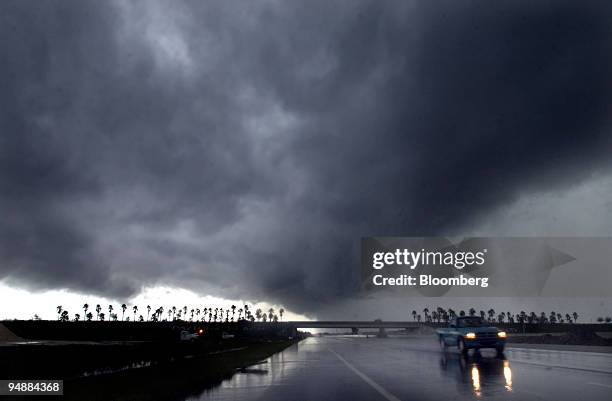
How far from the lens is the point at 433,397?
44.7 ft

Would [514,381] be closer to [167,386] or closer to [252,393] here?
[252,393]

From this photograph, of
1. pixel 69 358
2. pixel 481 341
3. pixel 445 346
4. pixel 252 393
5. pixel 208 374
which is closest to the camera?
pixel 252 393

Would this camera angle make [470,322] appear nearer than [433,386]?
No

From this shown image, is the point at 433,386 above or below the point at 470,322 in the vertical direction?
below

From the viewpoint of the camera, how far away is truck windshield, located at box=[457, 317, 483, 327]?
32.4 m

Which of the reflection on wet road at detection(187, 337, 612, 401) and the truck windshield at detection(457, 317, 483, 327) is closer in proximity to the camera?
the reflection on wet road at detection(187, 337, 612, 401)

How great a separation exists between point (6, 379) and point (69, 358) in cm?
626

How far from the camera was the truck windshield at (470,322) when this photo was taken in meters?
32.4

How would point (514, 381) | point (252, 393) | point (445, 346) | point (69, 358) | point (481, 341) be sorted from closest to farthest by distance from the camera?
1. point (252, 393)
2. point (514, 381)
3. point (69, 358)
4. point (481, 341)
5. point (445, 346)

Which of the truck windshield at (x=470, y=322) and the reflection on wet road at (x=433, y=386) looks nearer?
the reflection on wet road at (x=433, y=386)

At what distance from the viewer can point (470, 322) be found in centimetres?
3259

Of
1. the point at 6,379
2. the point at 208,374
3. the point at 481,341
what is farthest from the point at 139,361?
the point at 481,341

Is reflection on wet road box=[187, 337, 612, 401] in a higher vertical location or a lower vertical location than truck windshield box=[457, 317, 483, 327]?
lower

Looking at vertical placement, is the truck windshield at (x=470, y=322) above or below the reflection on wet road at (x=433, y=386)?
above
